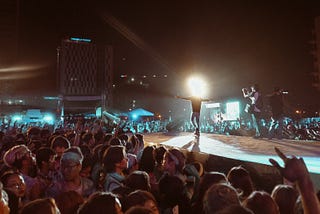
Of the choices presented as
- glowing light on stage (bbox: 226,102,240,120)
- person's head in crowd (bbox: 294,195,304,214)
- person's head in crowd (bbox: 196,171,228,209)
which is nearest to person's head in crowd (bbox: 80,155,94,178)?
person's head in crowd (bbox: 196,171,228,209)

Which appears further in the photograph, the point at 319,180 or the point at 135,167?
the point at 135,167

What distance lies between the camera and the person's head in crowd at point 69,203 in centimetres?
257

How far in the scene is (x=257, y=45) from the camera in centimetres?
2942

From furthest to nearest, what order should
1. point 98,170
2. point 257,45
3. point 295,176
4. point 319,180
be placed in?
1. point 257,45
2. point 98,170
3. point 319,180
4. point 295,176

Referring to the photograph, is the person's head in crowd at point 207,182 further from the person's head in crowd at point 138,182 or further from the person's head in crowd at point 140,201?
the person's head in crowd at point 140,201

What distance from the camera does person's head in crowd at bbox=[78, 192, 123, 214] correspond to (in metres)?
2.12

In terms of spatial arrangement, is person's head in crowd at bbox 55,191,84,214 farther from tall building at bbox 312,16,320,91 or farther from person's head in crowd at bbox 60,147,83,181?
tall building at bbox 312,16,320,91

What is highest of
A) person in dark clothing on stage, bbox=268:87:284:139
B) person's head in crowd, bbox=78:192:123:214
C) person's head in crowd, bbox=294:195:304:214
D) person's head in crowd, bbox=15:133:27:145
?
person in dark clothing on stage, bbox=268:87:284:139

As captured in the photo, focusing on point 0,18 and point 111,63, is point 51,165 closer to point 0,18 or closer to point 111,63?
point 0,18

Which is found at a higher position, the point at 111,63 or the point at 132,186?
the point at 111,63

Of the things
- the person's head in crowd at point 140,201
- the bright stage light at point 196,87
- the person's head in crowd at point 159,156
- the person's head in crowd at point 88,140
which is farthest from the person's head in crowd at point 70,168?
the bright stage light at point 196,87

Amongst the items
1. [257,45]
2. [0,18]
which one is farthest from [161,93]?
[257,45]

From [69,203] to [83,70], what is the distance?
98055 millimetres

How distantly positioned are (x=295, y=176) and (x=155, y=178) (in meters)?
3.25
